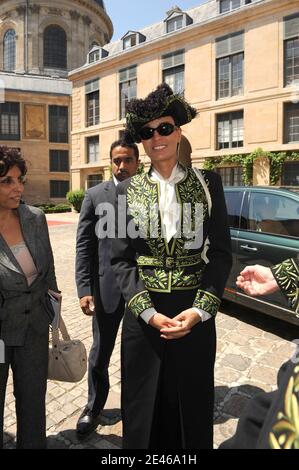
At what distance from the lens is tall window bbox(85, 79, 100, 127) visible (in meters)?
30.5

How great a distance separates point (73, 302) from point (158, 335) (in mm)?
5049

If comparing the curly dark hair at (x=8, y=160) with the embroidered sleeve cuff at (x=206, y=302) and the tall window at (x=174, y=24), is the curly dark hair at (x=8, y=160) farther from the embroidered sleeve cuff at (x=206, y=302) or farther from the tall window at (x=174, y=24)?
the tall window at (x=174, y=24)

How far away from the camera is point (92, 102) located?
31.1m

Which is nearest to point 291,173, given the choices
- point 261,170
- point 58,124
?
point 261,170

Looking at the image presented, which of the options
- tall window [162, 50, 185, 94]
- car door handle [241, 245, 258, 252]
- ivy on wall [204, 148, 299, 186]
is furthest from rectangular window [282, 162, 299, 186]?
car door handle [241, 245, 258, 252]

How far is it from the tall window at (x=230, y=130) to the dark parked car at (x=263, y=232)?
747 inches

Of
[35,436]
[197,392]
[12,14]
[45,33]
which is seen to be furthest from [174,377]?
[12,14]

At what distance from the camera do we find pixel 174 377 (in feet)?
6.46

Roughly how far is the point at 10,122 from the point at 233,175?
27.1 m

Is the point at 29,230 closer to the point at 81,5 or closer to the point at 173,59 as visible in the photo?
the point at 173,59

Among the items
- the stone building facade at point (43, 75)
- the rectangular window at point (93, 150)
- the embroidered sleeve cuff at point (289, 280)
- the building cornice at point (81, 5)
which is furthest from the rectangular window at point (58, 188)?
the embroidered sleeve cuff at point (289, 280)

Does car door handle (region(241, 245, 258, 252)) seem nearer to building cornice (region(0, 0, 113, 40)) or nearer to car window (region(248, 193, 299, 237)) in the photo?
car window (region(248, 193, 299, 237))

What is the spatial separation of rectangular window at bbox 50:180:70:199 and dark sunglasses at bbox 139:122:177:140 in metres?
39.7

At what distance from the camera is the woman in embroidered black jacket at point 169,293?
1957 mm
